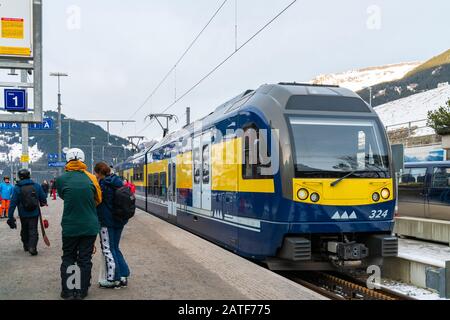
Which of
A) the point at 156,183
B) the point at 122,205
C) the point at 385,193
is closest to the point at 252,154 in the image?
the point at 385,193

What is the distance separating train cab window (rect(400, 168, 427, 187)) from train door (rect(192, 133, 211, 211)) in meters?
7.93

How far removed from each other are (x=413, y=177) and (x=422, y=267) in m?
8.47

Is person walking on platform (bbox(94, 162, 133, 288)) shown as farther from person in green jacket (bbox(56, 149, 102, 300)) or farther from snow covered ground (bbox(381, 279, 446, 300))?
snow covered ground (bbox(381, 279, 446, 300))

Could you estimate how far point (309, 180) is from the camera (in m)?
7.90

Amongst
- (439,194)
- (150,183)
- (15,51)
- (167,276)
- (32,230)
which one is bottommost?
(167,276)

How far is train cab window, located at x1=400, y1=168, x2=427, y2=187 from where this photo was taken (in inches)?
637

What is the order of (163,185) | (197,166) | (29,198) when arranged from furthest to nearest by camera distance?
(163,185) < (197,166) < (29,198)

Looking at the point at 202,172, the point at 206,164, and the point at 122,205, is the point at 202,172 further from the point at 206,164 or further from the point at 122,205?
the point at 122,205

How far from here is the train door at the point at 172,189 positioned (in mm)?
14883

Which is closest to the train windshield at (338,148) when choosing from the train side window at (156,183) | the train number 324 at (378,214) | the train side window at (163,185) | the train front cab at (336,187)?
the train front cab at (336,187)

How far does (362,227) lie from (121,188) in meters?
4.01

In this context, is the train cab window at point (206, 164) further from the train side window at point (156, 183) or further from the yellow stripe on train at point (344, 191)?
the train side window at point (156, 183)
